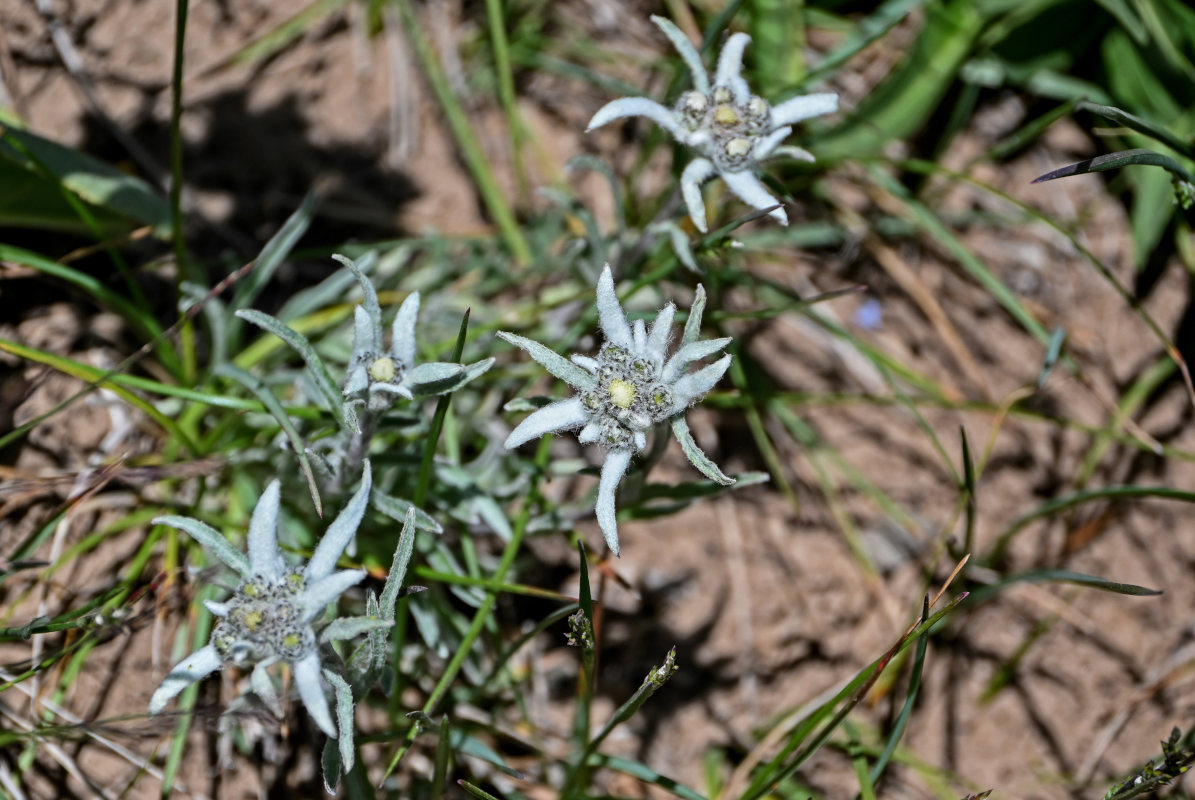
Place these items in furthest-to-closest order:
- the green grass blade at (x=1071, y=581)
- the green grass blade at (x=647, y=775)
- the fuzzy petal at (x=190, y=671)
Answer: the green grass blade at (x=647, y=775)
the green grass blade at (x=1071, y=581)
the fuzzy petal at (x=190, y=671)

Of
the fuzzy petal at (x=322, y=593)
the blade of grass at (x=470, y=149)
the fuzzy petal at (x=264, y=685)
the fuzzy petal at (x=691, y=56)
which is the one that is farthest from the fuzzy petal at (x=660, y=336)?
the blade of grass at (x=470, y=149)

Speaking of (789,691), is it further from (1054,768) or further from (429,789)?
(429,789)

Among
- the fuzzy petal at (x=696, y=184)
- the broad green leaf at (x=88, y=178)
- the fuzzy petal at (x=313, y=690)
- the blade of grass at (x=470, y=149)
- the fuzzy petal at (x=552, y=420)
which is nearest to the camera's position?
the fuzzy petal at (x=313, y=690)

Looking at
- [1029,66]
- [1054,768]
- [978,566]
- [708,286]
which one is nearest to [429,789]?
[708,286]

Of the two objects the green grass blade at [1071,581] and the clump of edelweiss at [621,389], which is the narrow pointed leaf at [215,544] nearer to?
the clump of edelweiss at [621,389]

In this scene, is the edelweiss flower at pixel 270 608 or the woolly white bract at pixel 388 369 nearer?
the edelweiss flower at pixel 270 608

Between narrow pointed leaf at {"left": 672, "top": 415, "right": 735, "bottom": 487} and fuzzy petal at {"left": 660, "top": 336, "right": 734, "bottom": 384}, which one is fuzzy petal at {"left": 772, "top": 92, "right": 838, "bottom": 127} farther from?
narrow pointed leaf at {"left": 672, "top": 415, "right": 735, "bottom": 487}

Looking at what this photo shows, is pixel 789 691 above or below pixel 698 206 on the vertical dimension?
below

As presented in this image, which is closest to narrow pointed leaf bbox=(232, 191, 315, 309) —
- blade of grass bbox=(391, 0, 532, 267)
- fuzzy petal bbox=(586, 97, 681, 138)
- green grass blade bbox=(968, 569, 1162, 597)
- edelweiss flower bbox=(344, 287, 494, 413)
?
edelweiss flower bbox=(344, 287, 494, 413)
